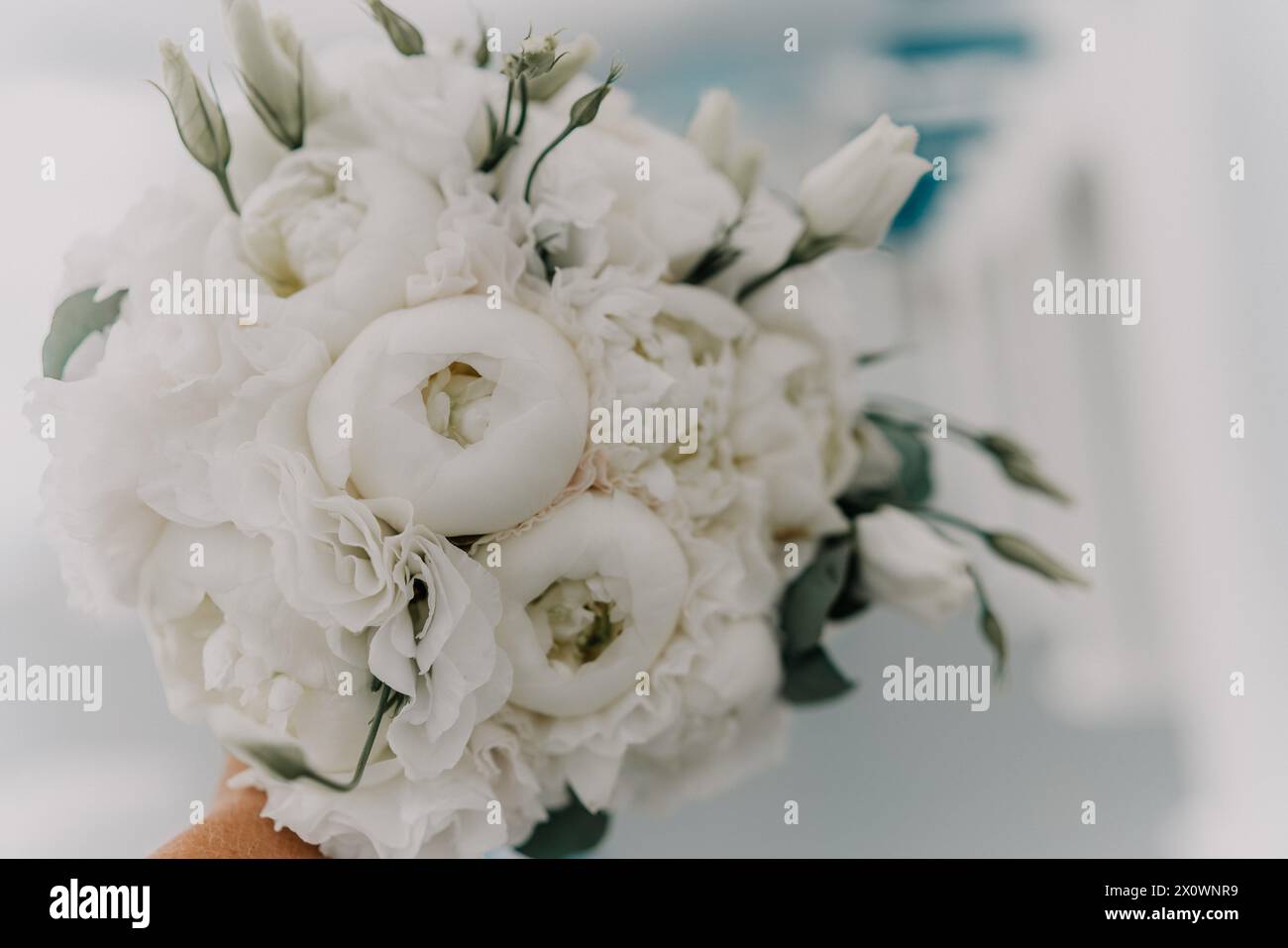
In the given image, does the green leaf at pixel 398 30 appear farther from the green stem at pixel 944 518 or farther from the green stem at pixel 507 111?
the green stem at pixel 944 518

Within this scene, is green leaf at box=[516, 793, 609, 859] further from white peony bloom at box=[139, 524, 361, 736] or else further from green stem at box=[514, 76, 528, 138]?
green stem at box=[514, 76, 528, 138]

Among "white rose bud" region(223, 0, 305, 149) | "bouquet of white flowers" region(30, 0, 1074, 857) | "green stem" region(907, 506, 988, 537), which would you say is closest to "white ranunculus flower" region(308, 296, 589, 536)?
"bouquet of white flowers" region(30, 0, 1074, 857)

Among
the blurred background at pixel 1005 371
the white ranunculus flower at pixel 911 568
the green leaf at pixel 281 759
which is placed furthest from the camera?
the blurred background at pixel 1005 371

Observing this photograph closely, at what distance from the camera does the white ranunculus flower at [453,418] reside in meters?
0.34

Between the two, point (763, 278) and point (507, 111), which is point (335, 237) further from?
point (763, 278)

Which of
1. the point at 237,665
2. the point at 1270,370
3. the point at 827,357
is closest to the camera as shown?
the point at 237,665

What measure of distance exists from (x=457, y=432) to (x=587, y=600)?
0.08 metres

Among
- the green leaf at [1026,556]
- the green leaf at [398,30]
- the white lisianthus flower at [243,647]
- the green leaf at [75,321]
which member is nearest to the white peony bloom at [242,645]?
the white lisianthus flower at [243,647]

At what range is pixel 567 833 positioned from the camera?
0.44 meters

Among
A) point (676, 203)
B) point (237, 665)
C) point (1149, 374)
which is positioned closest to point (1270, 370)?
point (1149, 374)

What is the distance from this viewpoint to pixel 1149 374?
1.89 ft

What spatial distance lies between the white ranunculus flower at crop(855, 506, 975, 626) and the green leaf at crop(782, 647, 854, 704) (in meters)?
0.04
